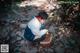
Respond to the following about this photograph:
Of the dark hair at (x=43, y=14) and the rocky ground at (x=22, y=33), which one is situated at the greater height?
the dark hair at (x=43, y=14)

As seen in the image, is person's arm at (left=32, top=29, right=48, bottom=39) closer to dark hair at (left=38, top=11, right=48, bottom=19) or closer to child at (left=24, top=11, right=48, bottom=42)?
child at (left=24, top=11, right=48, bottom=42)

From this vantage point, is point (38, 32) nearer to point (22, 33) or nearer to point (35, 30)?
point (35, 30)

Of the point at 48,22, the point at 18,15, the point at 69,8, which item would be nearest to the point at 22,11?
the point at 18,15

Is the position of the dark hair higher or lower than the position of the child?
higher

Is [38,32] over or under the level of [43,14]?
under

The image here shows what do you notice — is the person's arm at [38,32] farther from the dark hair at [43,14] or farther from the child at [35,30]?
the dark hair at [43,14]

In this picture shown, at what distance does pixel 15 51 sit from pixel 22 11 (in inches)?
13.3

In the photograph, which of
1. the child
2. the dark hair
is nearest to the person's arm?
the child

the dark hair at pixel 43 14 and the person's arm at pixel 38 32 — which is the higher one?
the dark hair at pixel 43 14

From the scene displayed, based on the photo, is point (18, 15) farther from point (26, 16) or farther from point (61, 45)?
point (61, 45)

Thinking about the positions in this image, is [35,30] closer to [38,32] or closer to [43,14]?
[38,32]

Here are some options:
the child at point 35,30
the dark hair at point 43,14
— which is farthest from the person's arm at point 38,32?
the dark hair at point 43,14

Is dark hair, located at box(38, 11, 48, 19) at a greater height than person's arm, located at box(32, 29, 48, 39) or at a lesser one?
greater

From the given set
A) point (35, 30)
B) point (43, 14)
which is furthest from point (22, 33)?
point (43, 14)
